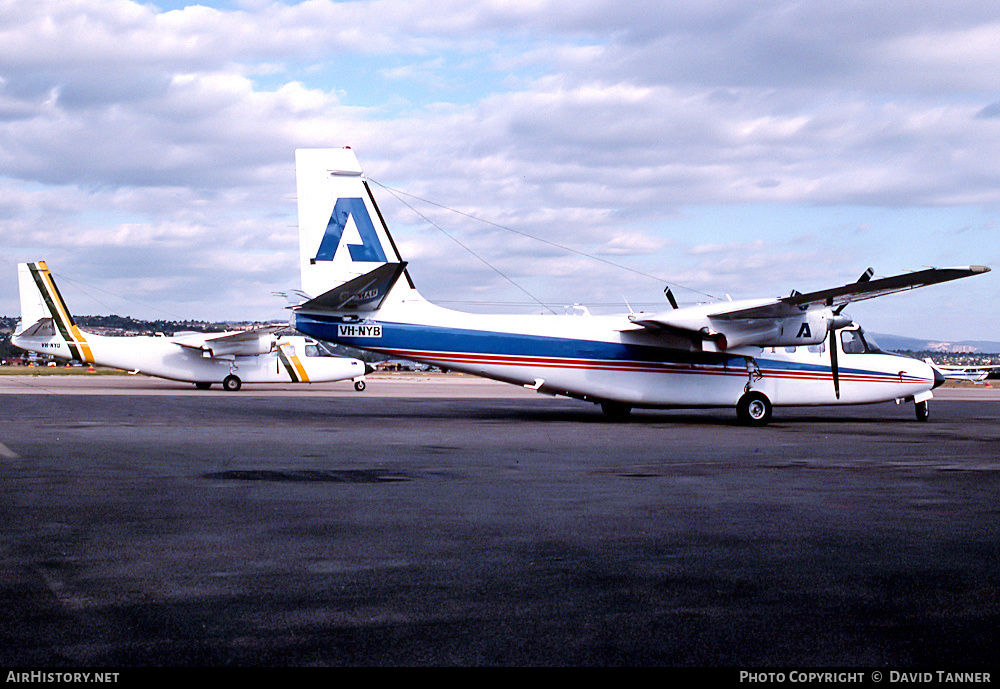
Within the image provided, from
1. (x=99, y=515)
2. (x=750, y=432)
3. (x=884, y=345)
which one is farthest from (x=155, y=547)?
(x=884, y=345)

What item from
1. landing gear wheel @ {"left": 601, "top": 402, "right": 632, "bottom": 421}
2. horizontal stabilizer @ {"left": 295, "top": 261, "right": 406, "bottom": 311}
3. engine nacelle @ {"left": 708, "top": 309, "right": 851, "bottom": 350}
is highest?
horizontal stabilizer @ {"left": 295, "top": 261, "right": 406, "bottom": 311}

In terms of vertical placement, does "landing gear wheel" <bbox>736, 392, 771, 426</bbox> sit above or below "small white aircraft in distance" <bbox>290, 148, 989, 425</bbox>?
below

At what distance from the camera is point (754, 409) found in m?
24.9

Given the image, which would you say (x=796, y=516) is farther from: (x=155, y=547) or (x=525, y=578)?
(x=155, y=547)

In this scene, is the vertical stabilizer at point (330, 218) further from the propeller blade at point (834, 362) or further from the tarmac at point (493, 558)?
the propeller blade at point (834, 362)

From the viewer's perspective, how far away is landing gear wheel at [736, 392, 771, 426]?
24.7 meters

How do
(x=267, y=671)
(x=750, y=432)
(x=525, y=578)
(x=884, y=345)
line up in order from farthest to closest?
1. (x=884, y=345)
2. (x=750, y=432)
3. (x=525, y=578)
4. (x=267, y=671)

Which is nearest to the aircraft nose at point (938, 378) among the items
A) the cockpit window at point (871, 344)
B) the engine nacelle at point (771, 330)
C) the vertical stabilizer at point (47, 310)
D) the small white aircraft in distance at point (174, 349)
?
the cockpit window at point (871, 344)

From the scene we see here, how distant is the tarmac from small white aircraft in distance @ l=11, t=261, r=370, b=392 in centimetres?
2957

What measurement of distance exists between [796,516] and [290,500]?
199 inches

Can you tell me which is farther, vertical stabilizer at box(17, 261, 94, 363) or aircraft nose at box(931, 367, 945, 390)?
vertical stabilizer at box(17, 261, 94, 363)

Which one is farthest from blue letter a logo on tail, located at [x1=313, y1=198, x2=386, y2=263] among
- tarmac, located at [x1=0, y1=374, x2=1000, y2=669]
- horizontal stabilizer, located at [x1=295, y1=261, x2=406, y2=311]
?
tarmac, located at [x1=0, y1=374, x2=1000, y2=669]

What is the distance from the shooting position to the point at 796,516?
894cm

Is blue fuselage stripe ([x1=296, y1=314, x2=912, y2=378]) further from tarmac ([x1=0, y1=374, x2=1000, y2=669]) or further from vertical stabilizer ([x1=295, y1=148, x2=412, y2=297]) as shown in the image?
tarmac ([x1=0, y1=374, x2=1000, y2=669])
